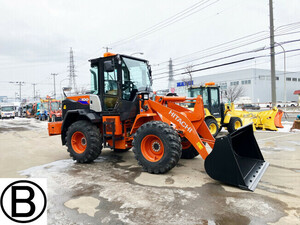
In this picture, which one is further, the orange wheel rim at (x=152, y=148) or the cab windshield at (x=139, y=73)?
the cab windshield at (x=139, y=73)

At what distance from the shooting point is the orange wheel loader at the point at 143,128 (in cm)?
479

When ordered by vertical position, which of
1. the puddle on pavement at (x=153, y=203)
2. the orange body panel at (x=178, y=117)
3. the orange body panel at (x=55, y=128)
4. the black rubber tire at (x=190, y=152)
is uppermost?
the orange body panel at (x=178, y=117)

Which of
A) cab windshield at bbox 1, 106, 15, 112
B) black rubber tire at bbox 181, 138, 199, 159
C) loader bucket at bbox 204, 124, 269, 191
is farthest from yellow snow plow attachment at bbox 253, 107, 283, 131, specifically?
cab windshield at bbox 1, 106, 15, 112

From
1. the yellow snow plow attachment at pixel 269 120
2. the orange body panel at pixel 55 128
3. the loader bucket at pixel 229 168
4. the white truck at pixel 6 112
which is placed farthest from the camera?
the white truck at pixel 6 112

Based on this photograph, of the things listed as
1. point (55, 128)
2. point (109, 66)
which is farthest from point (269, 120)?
point (55, 128)

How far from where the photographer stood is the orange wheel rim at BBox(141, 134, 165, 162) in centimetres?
533

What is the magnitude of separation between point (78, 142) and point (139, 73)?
101 inches

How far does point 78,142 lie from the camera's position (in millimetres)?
6844

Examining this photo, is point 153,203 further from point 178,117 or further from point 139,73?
point 139,73

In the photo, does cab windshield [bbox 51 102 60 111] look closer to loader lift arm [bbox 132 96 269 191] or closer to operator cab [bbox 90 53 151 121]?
operator cab [bbox 90 53 151 121]

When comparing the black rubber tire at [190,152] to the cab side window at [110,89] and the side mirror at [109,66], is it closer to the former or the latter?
the cab side window at [110,89]

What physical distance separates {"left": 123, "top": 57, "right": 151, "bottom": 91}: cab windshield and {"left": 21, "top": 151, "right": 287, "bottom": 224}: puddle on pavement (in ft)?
7.55

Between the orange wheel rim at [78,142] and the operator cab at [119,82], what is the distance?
3.31ft

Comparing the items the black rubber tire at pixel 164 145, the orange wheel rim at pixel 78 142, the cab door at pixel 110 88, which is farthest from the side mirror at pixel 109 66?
the orange wheel rim at pixel 78 142
